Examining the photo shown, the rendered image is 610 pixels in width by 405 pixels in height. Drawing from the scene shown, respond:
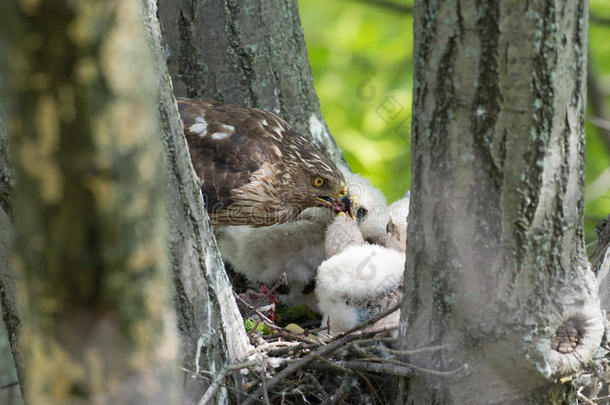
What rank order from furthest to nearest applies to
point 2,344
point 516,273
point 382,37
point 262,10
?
point 382,37 < point 262,10 < point 2,344 < point 516,273

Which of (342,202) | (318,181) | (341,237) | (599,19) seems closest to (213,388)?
(341,237)

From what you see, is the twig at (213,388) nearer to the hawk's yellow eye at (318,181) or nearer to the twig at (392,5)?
the hawk's yellow eye at (318,181)

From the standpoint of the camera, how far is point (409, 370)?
2268 millimetres

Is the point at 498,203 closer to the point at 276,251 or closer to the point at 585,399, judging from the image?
the point at 585,399

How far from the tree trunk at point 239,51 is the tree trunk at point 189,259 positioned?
1766 millimetres

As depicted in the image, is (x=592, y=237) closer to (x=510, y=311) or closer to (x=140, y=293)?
(x=510, y=311)

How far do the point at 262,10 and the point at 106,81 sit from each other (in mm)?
3252

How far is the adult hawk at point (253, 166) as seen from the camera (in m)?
4.14

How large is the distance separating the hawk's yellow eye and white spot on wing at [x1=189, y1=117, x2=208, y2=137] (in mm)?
716

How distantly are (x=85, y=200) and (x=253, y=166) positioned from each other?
329cm

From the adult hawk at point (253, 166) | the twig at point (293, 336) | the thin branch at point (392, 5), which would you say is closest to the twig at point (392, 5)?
the thin branch at point (392, 5)

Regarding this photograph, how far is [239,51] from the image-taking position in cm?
416

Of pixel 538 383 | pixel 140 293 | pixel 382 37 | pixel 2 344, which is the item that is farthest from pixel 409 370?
pixel 382 37

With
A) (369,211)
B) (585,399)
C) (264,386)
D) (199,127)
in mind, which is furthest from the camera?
(369,211)
